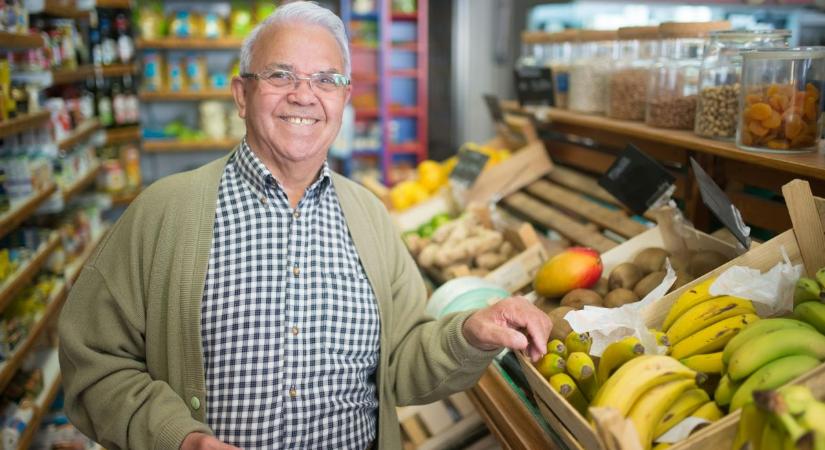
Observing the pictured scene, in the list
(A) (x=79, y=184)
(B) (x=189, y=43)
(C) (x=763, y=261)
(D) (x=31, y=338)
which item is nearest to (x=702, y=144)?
(C) (x=763, y=261)

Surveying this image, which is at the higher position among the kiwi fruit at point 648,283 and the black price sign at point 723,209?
the black price sign at point 723,209

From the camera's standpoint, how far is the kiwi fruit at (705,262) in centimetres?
166

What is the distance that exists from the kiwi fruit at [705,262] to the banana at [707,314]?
10.9 inches

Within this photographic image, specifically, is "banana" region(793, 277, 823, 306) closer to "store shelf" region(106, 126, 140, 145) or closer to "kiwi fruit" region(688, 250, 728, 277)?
"kiwi fruit" region(688, 250, 728, 277)

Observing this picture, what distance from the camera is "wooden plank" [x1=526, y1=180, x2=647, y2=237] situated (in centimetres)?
219

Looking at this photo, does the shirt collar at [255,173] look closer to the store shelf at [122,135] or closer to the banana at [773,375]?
the banana at [773,375]

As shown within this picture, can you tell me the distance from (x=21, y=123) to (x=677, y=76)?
248 centimetres

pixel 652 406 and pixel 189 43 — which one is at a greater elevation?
pixel 189 43

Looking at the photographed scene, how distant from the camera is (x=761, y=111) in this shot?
1.67 metres

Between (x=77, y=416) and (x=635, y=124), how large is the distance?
181 centimetres

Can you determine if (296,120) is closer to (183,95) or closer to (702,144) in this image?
(702,144)

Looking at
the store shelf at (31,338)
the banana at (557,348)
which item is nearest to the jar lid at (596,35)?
the banana at (557,348)

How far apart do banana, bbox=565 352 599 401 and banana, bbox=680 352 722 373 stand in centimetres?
17

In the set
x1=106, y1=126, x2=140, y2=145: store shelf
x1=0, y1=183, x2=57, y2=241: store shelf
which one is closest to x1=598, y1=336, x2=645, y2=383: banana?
x1=0, y1=183, x2=57, y2=241: store shelf
